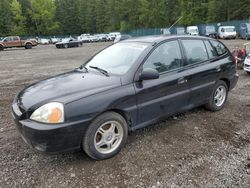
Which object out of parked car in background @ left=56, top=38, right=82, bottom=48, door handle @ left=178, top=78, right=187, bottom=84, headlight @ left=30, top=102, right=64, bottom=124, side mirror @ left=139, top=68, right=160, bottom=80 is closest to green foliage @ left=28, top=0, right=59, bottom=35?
parked car in background @ left=56, top=38, right=82, bottom=48

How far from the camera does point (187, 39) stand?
451 centimetres

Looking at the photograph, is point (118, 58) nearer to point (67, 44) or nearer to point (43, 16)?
point (67, 44)

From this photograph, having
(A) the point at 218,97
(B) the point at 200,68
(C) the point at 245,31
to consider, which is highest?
(B) the point at 200,68

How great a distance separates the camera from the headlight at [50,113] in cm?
293

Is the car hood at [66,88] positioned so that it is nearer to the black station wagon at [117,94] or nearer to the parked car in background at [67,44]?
the black station wagon at [117,94]

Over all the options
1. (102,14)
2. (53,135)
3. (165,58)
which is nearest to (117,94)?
(53,135)

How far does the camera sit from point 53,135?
289cm

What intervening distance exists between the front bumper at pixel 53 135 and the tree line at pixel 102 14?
56434 millimetres

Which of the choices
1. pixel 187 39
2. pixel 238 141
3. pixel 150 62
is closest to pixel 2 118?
pixel 150 62

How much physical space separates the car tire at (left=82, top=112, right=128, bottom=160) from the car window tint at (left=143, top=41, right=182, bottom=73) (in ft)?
3.16

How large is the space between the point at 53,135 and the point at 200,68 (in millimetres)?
2879

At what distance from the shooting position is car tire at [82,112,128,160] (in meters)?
3.18

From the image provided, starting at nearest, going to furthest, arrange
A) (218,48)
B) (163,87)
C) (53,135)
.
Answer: (53,135), (163,87), (218,48)

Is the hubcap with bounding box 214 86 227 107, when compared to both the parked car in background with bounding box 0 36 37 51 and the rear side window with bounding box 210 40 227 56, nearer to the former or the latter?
the rear side window with bounding box 210 40 227 56
